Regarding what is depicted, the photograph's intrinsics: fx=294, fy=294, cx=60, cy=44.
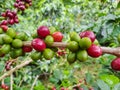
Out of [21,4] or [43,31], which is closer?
[43,31]

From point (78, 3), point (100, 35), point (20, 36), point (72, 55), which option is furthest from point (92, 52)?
point (78, 3)

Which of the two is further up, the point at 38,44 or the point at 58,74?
the point at 38,44

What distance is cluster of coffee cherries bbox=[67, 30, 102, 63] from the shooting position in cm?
91

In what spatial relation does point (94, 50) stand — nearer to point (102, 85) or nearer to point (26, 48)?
point (26, 48)

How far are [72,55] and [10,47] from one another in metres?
0.24

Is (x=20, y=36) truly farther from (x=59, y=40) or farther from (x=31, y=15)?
(x=31, y=15)

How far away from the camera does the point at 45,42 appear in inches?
37.9

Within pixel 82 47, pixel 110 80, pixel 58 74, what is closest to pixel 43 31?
pixel 82 47

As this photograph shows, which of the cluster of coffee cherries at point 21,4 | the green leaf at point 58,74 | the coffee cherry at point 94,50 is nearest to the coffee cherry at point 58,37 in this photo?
the coffee cherry at point 94,50

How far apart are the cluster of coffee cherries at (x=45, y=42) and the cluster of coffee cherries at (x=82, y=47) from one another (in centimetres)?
6

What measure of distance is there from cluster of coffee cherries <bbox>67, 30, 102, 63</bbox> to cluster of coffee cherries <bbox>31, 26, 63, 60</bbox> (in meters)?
0.06

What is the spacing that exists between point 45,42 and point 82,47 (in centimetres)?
12

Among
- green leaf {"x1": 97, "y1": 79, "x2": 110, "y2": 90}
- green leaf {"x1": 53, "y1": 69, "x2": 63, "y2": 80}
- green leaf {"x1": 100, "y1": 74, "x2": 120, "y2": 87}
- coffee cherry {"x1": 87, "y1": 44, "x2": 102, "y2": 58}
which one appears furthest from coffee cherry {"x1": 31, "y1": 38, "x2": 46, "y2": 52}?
green leaf {"x1": 53, "y1": 69, "x2": 63, "y2": 80}

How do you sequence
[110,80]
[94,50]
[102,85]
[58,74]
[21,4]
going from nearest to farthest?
[94,50] < [102,85] < [110,80] < [21,4] < [58,74]
